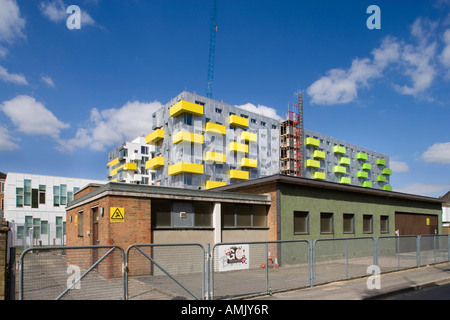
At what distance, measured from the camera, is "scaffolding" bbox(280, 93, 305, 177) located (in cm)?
7700

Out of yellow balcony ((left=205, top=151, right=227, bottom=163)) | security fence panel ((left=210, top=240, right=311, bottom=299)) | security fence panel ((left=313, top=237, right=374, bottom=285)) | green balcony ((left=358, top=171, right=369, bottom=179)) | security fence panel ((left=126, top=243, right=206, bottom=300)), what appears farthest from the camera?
green balcony ((left=358, top=171, right=369, bottom=179))

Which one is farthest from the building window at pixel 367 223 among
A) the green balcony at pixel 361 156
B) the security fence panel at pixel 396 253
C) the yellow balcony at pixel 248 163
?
the green balcony at pixel 361 156

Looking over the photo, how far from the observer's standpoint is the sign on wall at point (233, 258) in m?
11.6

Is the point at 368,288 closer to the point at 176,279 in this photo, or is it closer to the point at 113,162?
the point at 176,279

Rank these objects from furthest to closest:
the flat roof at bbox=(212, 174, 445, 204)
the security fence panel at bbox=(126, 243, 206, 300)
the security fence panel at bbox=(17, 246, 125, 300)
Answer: the flat roof at bbox=(212, 174, 445, 204) < the security fence panel at bbox=(126, 243, 206, 300) < the security fence panel at bbox=(17, 246, 125, 300)

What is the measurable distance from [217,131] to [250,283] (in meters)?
47.0

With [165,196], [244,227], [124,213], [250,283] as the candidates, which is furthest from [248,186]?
[250,283]

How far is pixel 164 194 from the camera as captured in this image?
15.4 m

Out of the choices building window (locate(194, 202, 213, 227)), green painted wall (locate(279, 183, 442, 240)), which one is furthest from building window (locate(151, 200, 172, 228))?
green painted wall (locate(279, 183, 442, 240))

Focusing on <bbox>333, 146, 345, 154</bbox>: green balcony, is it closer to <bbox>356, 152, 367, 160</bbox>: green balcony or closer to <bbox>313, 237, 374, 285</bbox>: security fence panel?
<bbox>356, 152, 367, 160</bbox>: green balcony

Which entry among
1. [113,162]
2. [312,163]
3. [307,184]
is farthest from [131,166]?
[307,184]

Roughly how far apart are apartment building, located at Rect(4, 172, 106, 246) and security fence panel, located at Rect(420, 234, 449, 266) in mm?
41843

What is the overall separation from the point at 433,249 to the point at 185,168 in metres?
38.0

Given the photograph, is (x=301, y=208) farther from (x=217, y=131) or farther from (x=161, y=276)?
(x=217, y=131)
